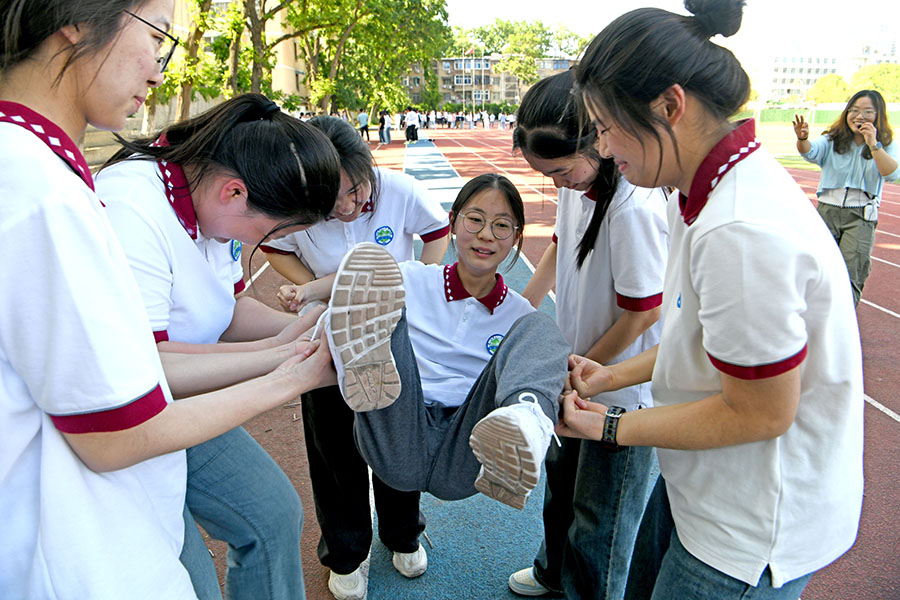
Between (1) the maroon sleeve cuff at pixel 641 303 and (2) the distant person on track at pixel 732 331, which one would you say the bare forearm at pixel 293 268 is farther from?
(2) the distant person on track at pixel 732 331

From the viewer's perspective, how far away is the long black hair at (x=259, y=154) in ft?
5.01

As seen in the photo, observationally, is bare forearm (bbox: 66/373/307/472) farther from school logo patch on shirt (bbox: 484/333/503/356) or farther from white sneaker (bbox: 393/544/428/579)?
white sneaker (bbox: 393/544/428/579)

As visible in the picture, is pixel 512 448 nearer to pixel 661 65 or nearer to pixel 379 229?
pixel 661 65

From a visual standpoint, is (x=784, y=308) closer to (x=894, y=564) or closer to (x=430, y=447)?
(x=430, y=447)

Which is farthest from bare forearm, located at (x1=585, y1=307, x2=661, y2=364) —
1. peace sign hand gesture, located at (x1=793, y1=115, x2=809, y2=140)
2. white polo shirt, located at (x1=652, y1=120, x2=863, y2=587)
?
peace sign hand gesture, located at (x1=793, y1=115, x2=809, y2=140)

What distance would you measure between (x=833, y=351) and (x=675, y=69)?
22.1 inches

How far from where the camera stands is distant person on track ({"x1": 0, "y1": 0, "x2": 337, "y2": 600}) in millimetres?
864

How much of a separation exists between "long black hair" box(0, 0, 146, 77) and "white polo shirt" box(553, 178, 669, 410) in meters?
1.25

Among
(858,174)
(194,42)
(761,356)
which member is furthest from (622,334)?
(194,42)

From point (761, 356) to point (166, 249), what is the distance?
1.24 meters

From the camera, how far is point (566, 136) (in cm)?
172

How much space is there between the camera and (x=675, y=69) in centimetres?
109

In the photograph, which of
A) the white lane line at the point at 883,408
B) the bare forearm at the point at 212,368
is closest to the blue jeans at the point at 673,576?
the bare forearm at the point at 212,368

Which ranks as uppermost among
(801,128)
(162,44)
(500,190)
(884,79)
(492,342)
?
(884,79)
